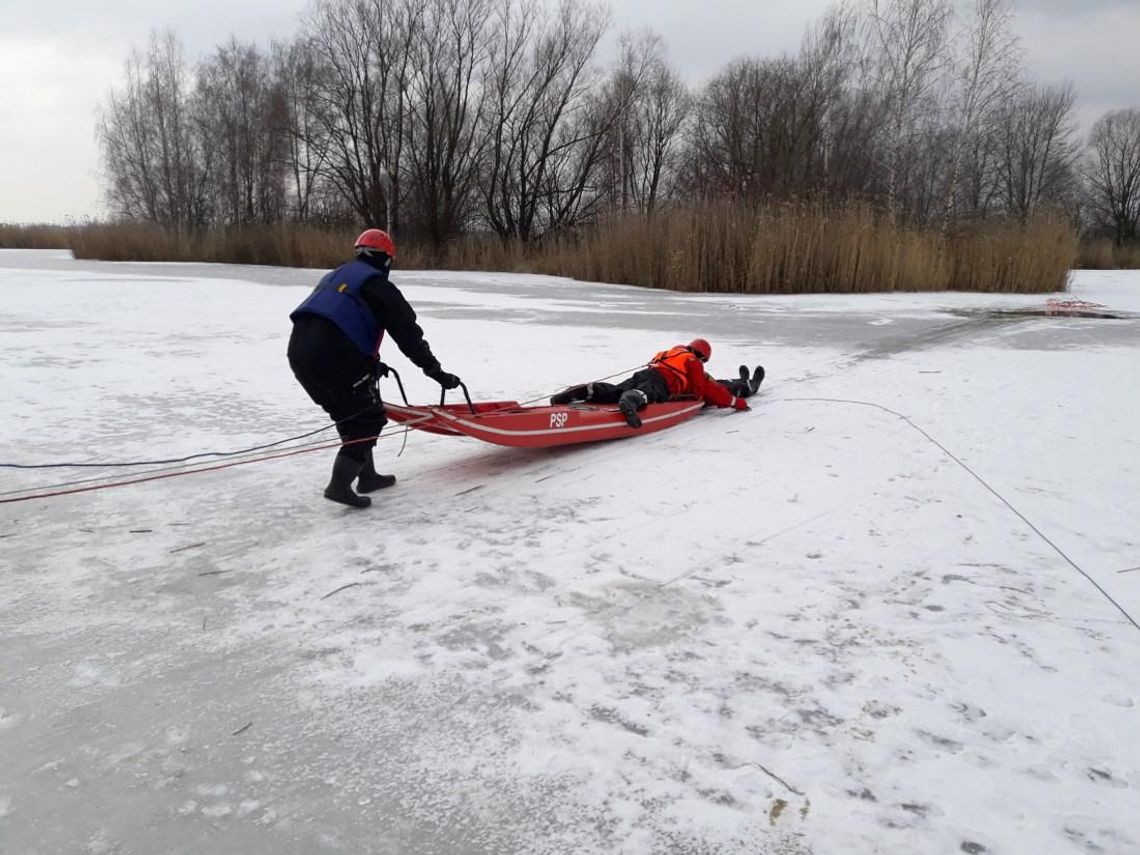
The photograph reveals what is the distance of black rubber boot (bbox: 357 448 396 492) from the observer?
3.93 metres

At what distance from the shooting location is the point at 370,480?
13.1 ft

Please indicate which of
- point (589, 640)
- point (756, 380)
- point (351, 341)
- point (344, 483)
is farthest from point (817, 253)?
point (589, 640)

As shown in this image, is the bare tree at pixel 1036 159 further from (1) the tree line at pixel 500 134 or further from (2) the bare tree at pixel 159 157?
(2) the bare tree at pixel 159 157

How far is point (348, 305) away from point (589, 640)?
2.06 meters

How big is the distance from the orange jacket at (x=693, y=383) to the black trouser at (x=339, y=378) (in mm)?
2373

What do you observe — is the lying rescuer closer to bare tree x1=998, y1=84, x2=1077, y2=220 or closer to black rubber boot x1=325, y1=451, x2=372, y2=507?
black rubber boot x1=325, y1=451, x2=372, y2=507

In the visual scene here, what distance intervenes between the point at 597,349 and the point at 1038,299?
36.0 ft

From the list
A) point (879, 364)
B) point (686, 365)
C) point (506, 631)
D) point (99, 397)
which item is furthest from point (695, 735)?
point (879, 364)

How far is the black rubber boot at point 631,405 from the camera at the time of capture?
15.9ft

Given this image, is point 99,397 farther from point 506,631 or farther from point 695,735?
point 695,735

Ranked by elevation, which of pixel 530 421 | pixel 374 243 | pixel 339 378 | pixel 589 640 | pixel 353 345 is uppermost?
pixel 374 243

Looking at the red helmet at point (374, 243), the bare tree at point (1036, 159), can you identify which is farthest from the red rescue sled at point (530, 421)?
the bare tree at point (1036, 159)

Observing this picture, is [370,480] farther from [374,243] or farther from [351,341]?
[374,243]

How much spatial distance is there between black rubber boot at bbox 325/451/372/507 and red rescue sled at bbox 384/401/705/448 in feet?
1.19
